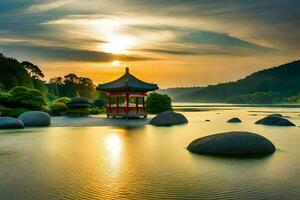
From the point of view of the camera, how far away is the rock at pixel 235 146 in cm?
1970

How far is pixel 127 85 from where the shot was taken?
49.5 m

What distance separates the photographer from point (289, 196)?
1166 centimetres

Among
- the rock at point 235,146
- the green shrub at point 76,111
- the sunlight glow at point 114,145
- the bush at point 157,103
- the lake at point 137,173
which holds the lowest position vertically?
the lake at point 137,173

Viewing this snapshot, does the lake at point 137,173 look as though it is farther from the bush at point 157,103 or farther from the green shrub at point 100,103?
the green shrub at point 100,103

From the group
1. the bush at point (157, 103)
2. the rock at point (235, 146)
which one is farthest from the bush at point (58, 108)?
the rock at point (235, 146)

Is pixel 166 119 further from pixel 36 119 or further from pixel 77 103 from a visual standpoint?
pixel 77 103

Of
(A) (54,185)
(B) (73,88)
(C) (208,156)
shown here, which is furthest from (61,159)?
(B) (73,88)

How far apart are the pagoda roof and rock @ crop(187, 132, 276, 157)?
97.6ft

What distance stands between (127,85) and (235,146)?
30737 mm

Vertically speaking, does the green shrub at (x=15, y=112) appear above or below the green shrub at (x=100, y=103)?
below

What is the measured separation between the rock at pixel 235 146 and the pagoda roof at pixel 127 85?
2974 centimetres

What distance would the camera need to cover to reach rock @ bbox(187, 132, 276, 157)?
64.6 feet

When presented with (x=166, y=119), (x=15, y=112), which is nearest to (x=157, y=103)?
(x=166, y=119)

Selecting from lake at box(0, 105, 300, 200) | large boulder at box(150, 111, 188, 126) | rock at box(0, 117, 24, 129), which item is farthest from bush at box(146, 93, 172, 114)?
lake at box(0, 105, 300, 200)
